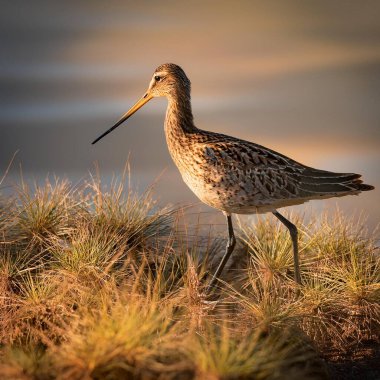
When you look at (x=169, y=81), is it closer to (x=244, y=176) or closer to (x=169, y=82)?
(x=169, y=82)

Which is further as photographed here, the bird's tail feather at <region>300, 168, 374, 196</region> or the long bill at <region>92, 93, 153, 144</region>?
the long bill at <region>92, 93, 153, 144</region>

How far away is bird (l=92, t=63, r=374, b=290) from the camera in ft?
22.4

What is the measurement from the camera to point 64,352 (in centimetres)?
449

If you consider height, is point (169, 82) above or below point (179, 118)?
above

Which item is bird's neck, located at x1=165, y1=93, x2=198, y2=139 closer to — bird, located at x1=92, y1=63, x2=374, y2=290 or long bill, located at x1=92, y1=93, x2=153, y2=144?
bird, located at x1=92, y1=63, x2=374, y2=290

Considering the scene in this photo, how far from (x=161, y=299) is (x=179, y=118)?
6.34ft

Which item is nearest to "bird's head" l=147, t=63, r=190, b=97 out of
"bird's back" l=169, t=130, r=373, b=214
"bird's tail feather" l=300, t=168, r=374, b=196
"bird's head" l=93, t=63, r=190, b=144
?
"bird's head" l=93, t=63, r=190, b=144

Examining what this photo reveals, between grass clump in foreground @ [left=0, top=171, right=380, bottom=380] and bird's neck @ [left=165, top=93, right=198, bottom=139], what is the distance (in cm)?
96

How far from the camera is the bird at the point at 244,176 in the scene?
6824 mm

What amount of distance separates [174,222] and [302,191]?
1382mm

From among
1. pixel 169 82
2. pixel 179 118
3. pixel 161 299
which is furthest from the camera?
pixel 169 82

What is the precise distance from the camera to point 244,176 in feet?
22.5

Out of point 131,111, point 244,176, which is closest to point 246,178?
point 244,176

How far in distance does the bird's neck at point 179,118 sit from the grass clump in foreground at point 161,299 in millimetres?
963
